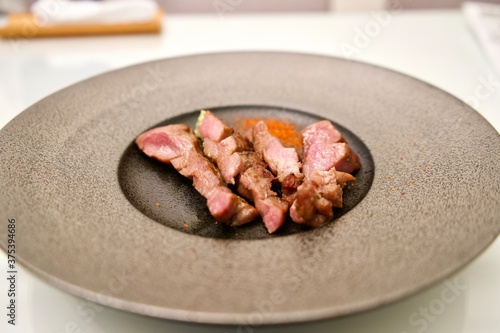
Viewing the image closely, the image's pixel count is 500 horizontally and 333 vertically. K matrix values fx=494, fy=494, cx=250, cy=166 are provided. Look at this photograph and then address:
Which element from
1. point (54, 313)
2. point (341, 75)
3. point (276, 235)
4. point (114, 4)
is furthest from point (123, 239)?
point (114, 4)

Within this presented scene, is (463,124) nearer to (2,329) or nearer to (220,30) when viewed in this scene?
(2,329)

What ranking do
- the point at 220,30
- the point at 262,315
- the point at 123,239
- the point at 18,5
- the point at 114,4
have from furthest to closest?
the point at 18,5
the point at 220,30
the point at 114,4
the point at 123,239
the point at 262,315

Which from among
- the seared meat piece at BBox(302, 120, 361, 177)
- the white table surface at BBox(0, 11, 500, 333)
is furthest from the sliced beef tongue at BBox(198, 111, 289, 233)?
the white table surface at BBox(0, 11, 500, 333)

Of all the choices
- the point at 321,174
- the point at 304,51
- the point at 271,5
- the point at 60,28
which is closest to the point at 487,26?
the point at 304,51

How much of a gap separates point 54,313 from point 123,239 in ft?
0.79

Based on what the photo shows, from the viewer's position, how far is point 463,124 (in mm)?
1432

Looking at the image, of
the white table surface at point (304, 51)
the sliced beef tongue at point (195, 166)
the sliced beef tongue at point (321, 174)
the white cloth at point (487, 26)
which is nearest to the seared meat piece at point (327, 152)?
the sliced beef tongue at point (321, 174)

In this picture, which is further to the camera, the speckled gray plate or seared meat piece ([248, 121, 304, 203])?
seared meat piece ([248, 121, 304, 203])

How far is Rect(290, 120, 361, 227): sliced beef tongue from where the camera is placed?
44.2 inches

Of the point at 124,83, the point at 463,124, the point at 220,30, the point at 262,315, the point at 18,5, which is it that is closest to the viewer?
the point at 262,315

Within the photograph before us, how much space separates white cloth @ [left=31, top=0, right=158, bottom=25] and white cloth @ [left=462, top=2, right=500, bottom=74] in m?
1.66

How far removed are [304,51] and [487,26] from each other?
941 mm

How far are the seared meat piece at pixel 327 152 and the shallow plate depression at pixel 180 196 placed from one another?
0.06m

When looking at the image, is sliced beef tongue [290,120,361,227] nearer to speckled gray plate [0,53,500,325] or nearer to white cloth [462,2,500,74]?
speckled gray plate [0,53,500,325]
